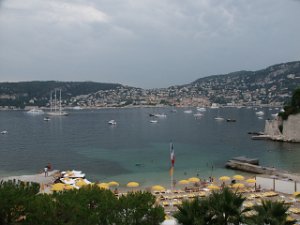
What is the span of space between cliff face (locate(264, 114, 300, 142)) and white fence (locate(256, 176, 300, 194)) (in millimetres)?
41981

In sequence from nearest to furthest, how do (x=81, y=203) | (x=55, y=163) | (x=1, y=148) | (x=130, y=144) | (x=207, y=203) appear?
(x=207, y=203) → (x=81, y=203) → (x=55, y=163) → (x=1, y=148) → (x=130, y=144)

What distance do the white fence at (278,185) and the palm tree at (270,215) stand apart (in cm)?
1908

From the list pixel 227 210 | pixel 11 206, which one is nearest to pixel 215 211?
pixel 227 210

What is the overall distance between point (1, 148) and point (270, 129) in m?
54.4

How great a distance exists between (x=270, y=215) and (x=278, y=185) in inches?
800

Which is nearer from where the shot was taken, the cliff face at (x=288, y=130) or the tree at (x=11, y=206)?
the tree at (x=11, y=206)

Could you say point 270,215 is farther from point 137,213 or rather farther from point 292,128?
point 292,128

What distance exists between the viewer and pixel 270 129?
81.9 metres

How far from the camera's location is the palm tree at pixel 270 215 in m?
12.2

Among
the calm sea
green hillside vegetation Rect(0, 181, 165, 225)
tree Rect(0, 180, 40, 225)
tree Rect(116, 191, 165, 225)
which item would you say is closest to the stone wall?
the calm sea

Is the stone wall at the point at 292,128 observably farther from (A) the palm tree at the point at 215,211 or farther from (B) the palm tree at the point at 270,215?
(B) the palm tree at the point at 270,215

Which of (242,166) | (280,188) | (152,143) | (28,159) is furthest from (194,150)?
(280,188)

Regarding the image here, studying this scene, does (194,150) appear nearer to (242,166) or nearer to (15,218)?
(242,166)

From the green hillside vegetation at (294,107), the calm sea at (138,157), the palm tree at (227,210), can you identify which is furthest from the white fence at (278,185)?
the green hillside vegetation at (294,107)
